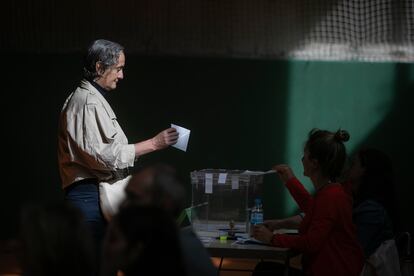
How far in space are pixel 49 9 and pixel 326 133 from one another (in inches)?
177

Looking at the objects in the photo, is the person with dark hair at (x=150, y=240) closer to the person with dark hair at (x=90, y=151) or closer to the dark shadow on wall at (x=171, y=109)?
the person with dark hair at (x=90, y=151)

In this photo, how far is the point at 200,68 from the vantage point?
784 cm

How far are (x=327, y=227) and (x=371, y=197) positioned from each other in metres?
0.49

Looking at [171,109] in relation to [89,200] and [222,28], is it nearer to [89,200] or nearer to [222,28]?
[222,28]

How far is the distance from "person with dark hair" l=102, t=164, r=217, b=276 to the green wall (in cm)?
499

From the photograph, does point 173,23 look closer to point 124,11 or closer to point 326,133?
point 124,11

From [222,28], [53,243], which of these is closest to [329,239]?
[53,243]

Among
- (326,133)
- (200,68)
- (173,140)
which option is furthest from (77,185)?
(200,68)

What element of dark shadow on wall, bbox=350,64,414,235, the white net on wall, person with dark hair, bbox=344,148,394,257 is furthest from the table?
the white net on wall

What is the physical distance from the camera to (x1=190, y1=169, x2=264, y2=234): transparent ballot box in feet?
16.7

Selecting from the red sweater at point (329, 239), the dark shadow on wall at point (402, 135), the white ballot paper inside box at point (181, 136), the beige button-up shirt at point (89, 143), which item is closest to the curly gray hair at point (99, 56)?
the beige button-up shirt at point (89, 143)

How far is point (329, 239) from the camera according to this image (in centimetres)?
401

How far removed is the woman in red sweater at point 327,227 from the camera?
394 centimetres

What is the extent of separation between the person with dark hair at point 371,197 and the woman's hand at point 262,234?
51 centimetres
